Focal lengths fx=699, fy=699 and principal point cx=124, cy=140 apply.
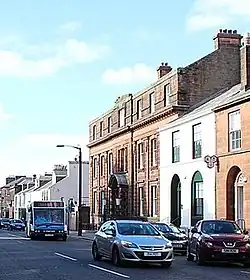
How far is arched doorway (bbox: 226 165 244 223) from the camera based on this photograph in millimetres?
36844

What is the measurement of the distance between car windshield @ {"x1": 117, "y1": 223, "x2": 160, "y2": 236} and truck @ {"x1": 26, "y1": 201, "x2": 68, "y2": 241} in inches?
890

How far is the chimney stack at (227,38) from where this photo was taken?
1949 inches

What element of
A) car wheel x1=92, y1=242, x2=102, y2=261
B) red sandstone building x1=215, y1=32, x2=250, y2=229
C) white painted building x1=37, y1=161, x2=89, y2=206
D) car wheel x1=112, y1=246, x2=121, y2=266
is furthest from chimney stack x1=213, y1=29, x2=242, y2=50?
white painted building x1=37, y1=161, x2=89, y2=206

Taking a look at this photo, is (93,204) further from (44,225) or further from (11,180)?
(11,180)

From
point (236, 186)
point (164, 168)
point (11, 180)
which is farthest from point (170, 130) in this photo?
point (11, 180)

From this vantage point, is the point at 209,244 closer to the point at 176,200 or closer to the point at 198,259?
the point at 198,259

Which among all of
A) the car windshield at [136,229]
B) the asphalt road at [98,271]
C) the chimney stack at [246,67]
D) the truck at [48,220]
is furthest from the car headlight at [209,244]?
the truck at [48,220]

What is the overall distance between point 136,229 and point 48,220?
23.5 m

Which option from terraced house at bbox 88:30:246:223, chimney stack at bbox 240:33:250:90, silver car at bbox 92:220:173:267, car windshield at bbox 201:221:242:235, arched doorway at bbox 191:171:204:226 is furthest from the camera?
terraced house at bbox 88:30:246:223

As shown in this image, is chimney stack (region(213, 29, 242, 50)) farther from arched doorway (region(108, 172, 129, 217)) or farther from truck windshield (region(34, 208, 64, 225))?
truck windshield (region(34, 208, 64, 225))

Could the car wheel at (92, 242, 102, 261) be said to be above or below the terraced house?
below

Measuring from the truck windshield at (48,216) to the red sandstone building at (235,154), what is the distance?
472 inches

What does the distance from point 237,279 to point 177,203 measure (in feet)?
92.7

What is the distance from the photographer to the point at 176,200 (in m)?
46.5
